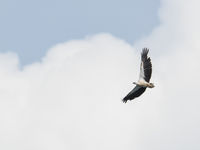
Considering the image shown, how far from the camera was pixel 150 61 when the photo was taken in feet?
511

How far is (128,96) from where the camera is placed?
16025cm

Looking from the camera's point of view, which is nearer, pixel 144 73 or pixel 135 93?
pixel 144 73

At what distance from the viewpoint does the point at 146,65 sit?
155750 millimetres

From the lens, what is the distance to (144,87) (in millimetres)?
155750

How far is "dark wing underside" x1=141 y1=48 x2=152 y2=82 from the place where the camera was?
155125 millimetres

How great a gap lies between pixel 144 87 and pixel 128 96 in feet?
16.8

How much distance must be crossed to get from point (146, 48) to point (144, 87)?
539 cm

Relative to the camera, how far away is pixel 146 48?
156m

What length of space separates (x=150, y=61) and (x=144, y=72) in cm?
A: 176

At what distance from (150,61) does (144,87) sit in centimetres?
365

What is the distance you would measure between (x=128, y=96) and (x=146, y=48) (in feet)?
26.5

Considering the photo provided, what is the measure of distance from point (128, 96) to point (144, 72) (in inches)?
243

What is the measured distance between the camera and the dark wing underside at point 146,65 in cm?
15512
